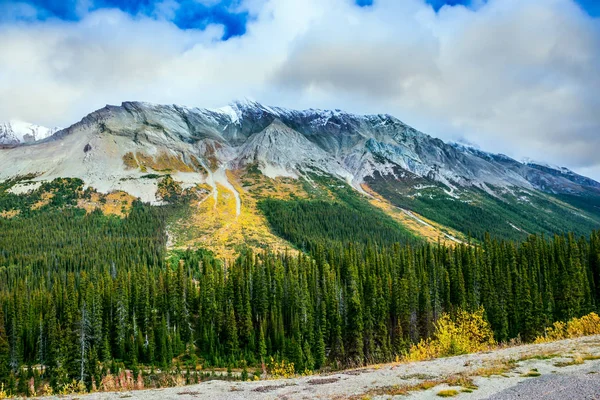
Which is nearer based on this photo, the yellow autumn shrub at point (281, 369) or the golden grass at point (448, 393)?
the golden grass at point (448, 393)

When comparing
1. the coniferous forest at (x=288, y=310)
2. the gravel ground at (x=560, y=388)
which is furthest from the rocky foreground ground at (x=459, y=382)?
the coniferous forest at (x=288, y=310)

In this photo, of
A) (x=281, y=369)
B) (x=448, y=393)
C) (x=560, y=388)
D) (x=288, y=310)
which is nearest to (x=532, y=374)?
(x=560, y=388)

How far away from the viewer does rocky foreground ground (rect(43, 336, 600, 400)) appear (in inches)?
973

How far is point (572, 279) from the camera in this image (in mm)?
100688

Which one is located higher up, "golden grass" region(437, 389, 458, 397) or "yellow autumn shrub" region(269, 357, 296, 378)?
"golden grass" region(437, 389, 458, 397)

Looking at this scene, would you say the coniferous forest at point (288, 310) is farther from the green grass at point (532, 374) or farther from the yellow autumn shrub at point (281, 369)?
the green grass at point (532, 374)

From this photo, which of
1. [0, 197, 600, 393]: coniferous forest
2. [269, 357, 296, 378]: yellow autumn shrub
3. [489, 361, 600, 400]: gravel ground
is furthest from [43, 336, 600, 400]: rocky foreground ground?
[0, 197, 600, 393]: coniferous forest

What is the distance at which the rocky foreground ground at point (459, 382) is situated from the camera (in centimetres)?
2472

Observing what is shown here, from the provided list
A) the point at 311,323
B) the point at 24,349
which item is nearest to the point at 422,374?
the point at 311,323

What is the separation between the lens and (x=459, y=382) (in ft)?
92.1

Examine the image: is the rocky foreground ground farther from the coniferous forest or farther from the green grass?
the coniferous forest

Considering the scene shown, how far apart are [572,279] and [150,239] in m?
173

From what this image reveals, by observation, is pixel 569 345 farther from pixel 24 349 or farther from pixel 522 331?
pixel 24 349

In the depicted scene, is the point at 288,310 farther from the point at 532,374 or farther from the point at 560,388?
the point at 560,388
